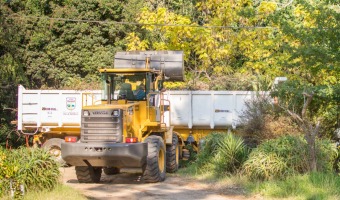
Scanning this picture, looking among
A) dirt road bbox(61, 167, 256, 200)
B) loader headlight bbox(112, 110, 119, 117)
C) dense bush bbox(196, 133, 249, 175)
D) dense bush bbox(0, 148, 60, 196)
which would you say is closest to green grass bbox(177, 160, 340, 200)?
dirt road bbox(61, 167, 256, 200)

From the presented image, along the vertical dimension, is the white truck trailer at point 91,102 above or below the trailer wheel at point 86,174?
above

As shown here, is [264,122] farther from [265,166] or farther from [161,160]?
[161,160]

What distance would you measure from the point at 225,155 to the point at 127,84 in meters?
3.48

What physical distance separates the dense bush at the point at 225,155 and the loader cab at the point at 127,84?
8.51 feet

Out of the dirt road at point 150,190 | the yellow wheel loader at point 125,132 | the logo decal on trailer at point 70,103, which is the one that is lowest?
the dirt road at point 150,190

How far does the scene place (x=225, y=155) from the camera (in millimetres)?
15453

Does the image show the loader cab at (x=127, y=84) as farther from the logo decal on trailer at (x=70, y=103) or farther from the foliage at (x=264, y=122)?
the logo decal on trailer at (x=70, y=103)

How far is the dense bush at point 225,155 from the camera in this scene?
15250mm

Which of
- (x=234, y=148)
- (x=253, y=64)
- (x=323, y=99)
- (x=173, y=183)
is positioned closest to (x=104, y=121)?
(x=173, y=183)

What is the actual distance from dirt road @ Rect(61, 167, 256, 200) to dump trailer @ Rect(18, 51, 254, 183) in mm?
426

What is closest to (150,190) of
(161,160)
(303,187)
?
(161,160)

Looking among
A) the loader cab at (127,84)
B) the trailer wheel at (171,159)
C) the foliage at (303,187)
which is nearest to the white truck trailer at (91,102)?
the trailer wheel at (171,159)

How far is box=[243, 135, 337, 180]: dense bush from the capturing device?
13586mm

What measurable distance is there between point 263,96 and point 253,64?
337 inches
